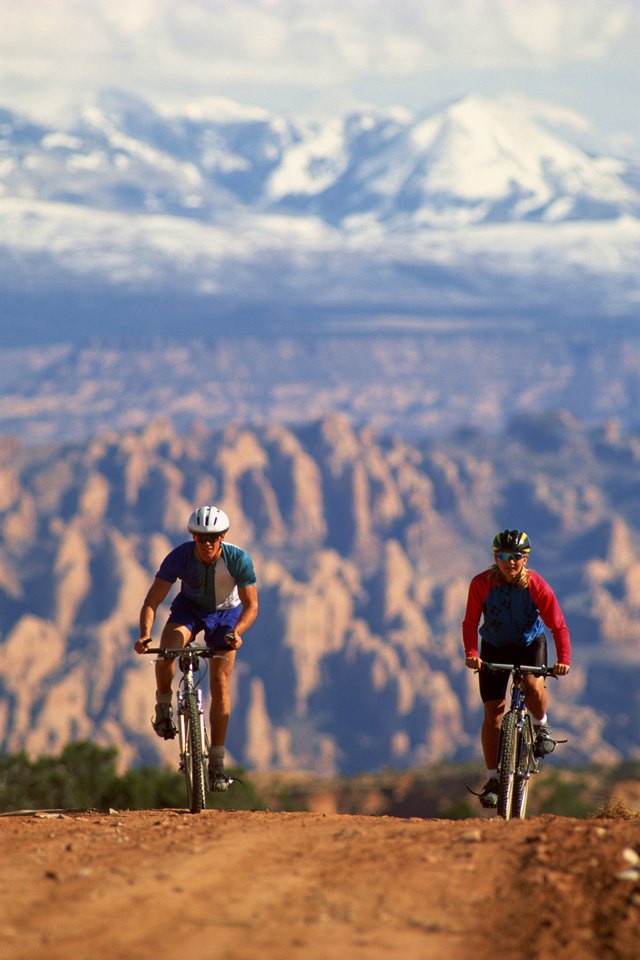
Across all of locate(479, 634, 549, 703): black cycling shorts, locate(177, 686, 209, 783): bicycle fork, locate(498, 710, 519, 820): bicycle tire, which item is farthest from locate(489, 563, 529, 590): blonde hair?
locate(177, 686, 209, 783): bicycle fork

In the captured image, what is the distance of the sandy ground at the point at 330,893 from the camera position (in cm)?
1204

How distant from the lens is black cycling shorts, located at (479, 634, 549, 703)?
18.5 m

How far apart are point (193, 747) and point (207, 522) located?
288 cm

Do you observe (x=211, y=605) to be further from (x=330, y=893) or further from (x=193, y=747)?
(x=330, y=893)

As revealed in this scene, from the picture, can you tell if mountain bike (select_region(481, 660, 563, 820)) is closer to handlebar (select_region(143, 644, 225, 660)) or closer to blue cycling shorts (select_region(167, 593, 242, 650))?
blue cycling shorts (select_region(167, 593, 242, 650))

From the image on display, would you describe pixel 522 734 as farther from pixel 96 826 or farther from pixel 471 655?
pixel 96 826

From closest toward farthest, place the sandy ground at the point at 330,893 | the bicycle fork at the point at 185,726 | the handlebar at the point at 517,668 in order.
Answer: the sandy ground at the point at 330,893
the handlebar at the point at 517,668
the bicycle fork at the point at 185,726

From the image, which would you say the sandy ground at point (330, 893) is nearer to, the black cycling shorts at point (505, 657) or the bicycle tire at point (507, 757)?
the bicycle tire at point (507, 757)

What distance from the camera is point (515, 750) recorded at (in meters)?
18.7

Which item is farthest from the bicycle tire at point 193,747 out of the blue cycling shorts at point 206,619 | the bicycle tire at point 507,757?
the bicycle tire at point 507,757

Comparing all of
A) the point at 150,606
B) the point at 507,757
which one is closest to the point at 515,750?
the point at 507,757

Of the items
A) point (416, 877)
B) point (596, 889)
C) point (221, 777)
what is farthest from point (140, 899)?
point (221, 777)

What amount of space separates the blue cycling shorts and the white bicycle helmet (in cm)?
122

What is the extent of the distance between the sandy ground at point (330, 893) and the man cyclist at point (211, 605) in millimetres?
2840
